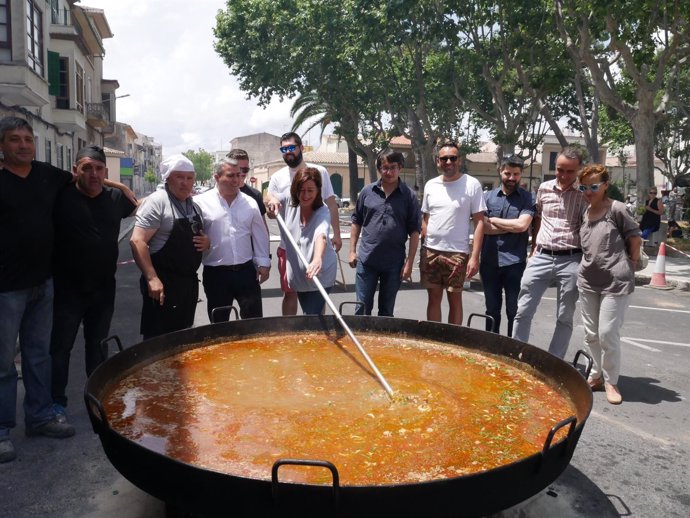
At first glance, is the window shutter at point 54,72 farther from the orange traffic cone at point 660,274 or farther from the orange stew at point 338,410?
the orange stew at point 338,410

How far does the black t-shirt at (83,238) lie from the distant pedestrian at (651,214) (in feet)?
50.8

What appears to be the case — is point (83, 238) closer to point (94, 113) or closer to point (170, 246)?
point (170, 246)

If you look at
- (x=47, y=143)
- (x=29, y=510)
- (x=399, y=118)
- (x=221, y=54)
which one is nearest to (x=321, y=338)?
(x=29, y=510)

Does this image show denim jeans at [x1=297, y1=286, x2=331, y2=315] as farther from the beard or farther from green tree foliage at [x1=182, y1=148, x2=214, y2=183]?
green tree foliage at [x1=182, y1=148, x2=214, y2=183]

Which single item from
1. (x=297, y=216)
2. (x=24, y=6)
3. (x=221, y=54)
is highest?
(x=221, y=54)

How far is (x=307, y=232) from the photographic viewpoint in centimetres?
473

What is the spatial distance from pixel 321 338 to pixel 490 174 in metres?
59.9

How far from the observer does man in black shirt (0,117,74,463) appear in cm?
353

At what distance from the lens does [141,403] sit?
8.77 feet

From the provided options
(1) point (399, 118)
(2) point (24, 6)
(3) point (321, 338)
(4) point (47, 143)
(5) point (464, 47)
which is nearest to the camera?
(3) point (321, 338)

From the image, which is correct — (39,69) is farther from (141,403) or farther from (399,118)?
(141,403)

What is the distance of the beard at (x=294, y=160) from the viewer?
537cm

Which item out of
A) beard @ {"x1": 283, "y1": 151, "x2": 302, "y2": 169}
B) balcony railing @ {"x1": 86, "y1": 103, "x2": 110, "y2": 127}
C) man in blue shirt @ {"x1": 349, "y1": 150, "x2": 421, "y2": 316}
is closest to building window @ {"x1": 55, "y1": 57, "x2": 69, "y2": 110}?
balcony railing @ {"x1": 86, "y1": 103, "x2": 110, "y2": 127}

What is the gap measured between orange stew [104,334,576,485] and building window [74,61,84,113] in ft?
95.2
